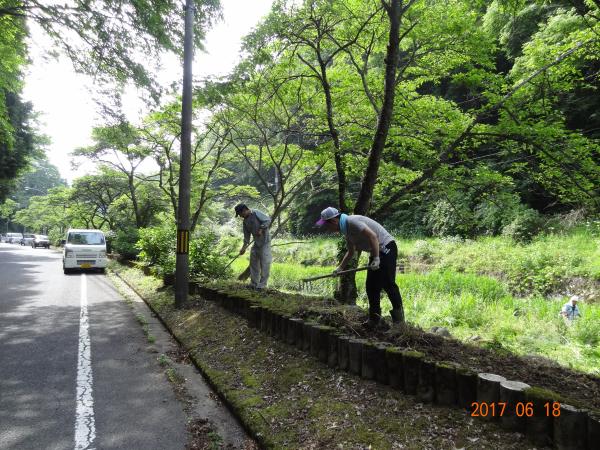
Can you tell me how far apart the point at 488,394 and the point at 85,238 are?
60.5ft

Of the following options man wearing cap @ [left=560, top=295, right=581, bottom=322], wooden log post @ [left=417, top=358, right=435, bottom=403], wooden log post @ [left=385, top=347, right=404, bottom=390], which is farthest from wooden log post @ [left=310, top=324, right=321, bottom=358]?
man wearing cap @ [left=560, top=295, right=581, bottom=322]

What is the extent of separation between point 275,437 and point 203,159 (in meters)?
13.8

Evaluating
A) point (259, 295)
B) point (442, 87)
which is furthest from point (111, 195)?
point (259, 295)

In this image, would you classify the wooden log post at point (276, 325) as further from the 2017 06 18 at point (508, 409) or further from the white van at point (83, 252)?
the white van at point (83, 252)

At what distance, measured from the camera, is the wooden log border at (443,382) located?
251 cm

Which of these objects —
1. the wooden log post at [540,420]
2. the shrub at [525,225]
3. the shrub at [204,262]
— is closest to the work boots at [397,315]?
the wooden log post at [540,420]

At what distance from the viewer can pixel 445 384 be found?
10.7ft

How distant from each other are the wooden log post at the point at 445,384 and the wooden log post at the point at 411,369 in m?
0.20

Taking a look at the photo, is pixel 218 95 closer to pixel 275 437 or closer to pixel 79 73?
pixel 79 73

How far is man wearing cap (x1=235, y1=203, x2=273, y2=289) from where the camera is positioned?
7.25m

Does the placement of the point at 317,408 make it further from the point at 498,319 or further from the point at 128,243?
the point at 128,243

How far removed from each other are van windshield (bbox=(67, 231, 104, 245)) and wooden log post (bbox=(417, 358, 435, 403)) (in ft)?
57.6

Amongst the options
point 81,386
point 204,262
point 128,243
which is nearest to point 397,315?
point 81,386

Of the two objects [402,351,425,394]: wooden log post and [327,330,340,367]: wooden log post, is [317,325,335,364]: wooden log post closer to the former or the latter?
[327,330,340,367]: wooden log post
